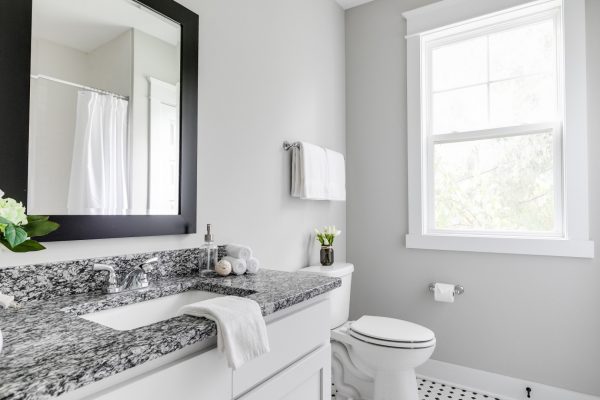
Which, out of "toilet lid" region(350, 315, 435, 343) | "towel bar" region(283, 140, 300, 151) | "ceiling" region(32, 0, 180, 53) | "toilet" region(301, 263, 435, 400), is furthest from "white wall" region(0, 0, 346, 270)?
"toilet lid" region(350, 315, 435, 343)

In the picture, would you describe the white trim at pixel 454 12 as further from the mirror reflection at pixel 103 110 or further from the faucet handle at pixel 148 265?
the faucet handle at pixel 148 265

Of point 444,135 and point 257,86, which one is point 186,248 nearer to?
point 257,86

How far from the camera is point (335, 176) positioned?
2.31 m

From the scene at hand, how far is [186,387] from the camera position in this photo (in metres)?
0.79

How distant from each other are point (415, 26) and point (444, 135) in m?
0.76

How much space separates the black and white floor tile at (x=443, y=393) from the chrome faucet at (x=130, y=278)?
1.43m

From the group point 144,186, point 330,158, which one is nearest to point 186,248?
point 144,186

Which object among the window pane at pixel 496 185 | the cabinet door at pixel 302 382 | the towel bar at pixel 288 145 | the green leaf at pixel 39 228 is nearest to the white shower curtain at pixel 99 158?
the green leaf at pixel 39 228

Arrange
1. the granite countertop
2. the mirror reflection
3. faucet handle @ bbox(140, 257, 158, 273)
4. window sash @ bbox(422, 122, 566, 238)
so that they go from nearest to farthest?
the granite countertop < the mirror reflection < faucet handle @ bbox(140, 257, 158, 273) < window sash @ bbox(422, 122, 566, 238)

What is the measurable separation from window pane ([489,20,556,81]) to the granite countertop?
1941mm

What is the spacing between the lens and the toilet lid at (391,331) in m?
1.66

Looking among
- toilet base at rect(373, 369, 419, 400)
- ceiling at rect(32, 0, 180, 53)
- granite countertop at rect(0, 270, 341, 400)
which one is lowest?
toilet base at rect(373, 369, 419, 400)

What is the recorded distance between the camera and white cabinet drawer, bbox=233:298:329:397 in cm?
95

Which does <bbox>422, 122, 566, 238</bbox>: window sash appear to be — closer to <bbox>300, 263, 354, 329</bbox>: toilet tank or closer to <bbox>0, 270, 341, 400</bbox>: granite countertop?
<bbox>300, 263, 354, 329</bbox>: toilet tank
